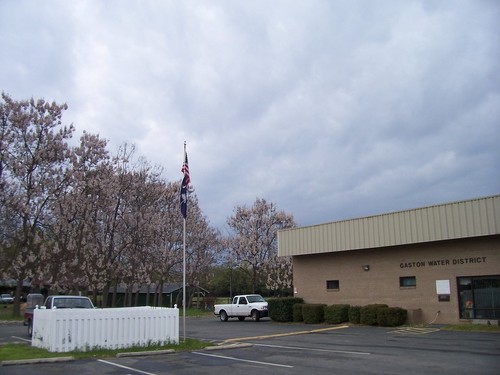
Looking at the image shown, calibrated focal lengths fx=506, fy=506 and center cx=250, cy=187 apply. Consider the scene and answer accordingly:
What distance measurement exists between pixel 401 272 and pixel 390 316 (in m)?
2.99

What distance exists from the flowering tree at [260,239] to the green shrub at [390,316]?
28.2 m

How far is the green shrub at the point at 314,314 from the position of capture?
94.5 ft

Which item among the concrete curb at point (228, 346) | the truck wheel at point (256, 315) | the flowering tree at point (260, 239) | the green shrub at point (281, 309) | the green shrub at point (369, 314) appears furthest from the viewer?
the flowering tree at point (260, 239)

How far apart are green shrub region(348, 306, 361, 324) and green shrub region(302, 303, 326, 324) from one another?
82.7 inches

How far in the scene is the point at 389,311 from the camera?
83.1 feet

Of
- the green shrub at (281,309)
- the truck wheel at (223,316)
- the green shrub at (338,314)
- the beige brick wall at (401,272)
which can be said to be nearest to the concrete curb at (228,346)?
the green shrub at (338,314)

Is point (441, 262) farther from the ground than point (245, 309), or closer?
farther from the ground

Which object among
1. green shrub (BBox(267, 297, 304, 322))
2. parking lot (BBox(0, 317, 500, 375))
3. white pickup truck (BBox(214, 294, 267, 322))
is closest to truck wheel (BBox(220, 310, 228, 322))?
white pickup truck (BBox(214, 294, 267, 322))

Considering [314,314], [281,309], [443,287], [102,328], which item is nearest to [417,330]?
[443,287]

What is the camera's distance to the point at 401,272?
89.6 ft

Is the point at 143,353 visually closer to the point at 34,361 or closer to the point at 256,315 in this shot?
the point at 34,361

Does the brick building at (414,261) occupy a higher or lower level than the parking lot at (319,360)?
higher

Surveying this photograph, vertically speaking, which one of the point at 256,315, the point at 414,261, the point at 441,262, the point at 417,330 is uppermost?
the point at 414,261

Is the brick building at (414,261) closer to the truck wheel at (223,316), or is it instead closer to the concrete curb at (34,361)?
the truck wheel at (223,316)
